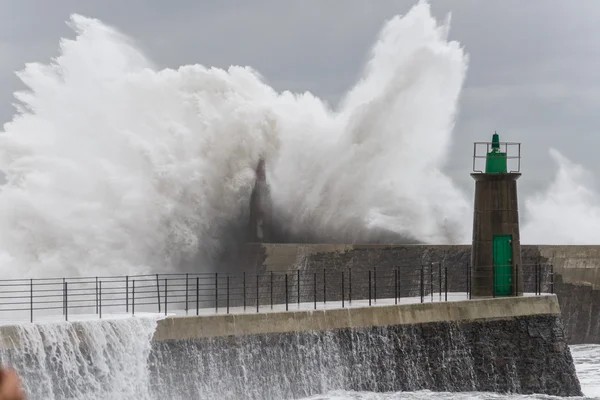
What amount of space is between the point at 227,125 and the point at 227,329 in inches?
504

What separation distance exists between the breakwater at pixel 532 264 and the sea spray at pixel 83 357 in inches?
327

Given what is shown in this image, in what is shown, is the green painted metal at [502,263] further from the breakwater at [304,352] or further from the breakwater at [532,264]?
the breakwater at [532,264]

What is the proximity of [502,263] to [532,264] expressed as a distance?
444 centimetres

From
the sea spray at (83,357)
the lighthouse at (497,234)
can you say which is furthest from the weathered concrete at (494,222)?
the sea spray at (83,357)

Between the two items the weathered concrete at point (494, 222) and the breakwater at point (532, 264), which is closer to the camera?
the weathered concrete at point (494, 222)

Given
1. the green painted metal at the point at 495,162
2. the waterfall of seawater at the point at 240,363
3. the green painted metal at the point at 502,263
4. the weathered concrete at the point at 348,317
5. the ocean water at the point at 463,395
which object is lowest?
the ocean water at the point at 463,395

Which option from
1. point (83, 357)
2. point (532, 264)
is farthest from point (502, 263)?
point (83, 357)

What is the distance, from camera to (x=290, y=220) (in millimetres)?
23688

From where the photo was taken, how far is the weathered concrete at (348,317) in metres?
10.8

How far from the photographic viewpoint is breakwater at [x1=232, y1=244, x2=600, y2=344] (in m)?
17.5

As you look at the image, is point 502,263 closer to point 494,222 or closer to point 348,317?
point 494,222

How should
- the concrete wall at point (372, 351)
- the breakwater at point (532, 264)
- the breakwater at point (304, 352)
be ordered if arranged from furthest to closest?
the breakwater at point (532, 264)
the concrete wall at point (372, 351)
the breakwater at point (304, 352)

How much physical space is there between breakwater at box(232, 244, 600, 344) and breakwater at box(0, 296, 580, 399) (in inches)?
187

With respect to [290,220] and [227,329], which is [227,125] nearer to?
[290,220]
